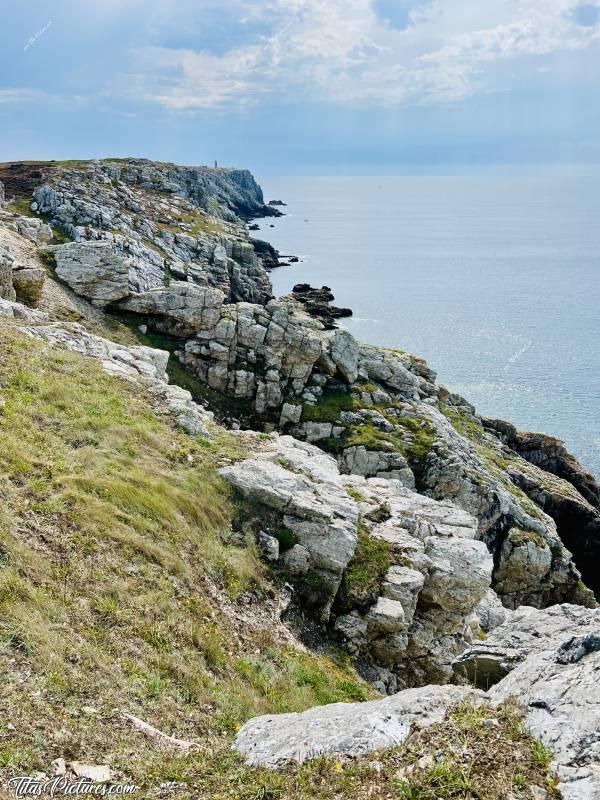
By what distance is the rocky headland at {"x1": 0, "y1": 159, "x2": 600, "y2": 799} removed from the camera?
1077 cm

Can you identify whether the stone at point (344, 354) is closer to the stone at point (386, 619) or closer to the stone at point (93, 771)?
the stone at point (386, 619)

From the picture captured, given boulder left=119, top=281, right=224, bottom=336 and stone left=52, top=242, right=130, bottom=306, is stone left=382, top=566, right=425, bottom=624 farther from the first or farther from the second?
stone left=52, top=242, right=130, bottom=306

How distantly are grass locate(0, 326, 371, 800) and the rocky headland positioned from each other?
0.99 meters

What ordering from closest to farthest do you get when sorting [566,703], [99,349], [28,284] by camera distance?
1. [566,703]
2. [99,349]
3. [28,284]

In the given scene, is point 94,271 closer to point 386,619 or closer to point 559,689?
point 386,619

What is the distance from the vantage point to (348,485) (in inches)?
1084

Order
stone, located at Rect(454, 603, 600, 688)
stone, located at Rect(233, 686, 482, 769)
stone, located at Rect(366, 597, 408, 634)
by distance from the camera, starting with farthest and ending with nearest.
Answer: stone, located at Rect(366, 597, 408, 634) → stone, located at Rect(454, 603, 600, 688) → stone, located at Rect(233, 686, 482, 769)

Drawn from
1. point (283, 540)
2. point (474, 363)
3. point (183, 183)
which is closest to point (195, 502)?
point (283, 540)

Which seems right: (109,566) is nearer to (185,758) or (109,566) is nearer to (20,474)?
(20,474)

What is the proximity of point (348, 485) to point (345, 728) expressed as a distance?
17.7 m

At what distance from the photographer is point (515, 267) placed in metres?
165

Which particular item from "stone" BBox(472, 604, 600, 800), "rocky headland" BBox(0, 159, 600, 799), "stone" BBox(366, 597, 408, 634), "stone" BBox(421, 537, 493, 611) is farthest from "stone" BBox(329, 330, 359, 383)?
"stone" BBox(472, 604, 600, 800)

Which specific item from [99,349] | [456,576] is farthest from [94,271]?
[456,576]

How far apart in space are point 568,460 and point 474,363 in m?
31.3
